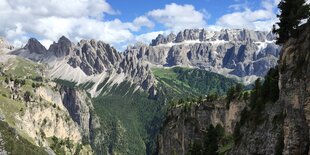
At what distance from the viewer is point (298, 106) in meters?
48.3

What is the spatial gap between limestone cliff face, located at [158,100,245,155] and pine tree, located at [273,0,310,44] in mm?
64366

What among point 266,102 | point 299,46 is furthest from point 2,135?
point 299,46

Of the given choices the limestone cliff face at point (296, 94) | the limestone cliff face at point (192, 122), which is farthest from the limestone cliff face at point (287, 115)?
the limestone cliff face at point (192, 122)

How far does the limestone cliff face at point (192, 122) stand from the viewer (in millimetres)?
131788

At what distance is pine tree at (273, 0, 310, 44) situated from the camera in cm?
5722

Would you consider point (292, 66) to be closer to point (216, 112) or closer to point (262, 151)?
point (262, 151)

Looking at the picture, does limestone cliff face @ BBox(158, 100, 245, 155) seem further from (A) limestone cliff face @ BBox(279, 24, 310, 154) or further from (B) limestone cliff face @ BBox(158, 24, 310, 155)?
(A) limestone cliff face @ BBox(279, 24, 310, 154)

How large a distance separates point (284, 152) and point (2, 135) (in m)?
170

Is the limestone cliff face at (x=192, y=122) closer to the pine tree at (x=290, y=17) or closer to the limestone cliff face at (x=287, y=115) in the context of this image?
the limestone cliff face at (x=287, y=115)

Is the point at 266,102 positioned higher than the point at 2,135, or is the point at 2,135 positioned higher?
the point at 266,102

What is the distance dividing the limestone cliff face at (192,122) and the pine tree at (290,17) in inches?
2534

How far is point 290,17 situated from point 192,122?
340 feet

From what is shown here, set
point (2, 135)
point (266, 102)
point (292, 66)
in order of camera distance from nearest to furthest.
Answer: point (292, 66) < point (266, 102) < point (2, 135)

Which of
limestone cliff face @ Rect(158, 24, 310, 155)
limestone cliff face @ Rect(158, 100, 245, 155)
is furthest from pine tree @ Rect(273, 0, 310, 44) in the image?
limestone cliff face @ Rect(158, 100, 245, 155)
